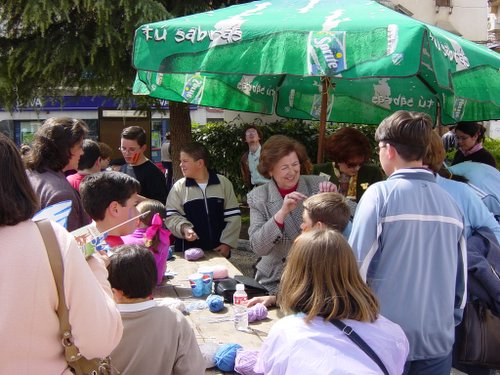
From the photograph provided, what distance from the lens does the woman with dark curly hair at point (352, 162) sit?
420 cm

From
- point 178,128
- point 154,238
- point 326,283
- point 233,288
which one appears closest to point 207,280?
point 233,288

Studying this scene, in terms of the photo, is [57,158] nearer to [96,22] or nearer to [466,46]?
[466,46]

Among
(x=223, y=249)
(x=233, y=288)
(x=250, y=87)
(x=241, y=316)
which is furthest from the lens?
(x=250, y=87)

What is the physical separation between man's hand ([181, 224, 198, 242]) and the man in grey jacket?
6.86ft

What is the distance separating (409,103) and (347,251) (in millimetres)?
4362

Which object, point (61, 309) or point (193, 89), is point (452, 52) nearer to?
point (61, 309)

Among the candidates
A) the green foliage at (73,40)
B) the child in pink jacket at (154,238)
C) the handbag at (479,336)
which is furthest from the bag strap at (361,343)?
the green foliage at (73,40)

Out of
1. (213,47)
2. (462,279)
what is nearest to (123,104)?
(213,47)

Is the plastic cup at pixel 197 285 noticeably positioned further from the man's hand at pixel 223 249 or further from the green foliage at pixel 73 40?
the green foliage at pixel 73 40

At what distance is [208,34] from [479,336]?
8.16ft

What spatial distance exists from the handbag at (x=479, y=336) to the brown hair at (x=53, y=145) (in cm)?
258

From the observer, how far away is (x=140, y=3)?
6328 millimetres

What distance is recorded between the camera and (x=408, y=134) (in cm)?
243

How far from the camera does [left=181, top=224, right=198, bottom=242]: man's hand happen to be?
168 inches
